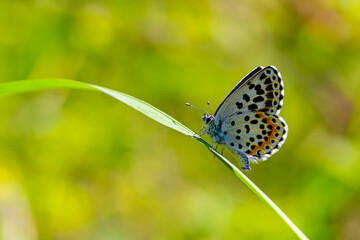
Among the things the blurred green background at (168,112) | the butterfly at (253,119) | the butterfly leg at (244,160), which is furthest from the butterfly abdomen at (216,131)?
the blurred green background at (168,112)

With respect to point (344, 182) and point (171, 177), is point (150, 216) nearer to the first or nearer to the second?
point (171, 177)

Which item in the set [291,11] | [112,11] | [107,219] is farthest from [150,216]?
[291,11]

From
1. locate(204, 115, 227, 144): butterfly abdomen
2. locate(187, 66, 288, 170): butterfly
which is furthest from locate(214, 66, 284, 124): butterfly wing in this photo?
locate(204, 115, 227, 144): butterfly abdomen

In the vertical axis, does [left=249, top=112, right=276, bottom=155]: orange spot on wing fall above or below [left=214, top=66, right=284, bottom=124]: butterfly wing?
below

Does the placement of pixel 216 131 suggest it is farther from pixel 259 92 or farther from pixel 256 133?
pixel 259 92

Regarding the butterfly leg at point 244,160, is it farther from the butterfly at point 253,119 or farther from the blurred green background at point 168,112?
the blurred green background at point 168,112

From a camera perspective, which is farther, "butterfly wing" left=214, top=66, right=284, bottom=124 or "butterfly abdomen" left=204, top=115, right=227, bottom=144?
"butterfly abdomen" left=204, top=115, right=227, bottom=144

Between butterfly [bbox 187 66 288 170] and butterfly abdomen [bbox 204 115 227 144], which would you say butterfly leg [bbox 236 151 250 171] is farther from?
butterfly abdomen [bbox 204 115 227 144]

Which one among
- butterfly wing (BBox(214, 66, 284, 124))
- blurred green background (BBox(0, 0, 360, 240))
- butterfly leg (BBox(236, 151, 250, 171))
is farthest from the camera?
blurred green background (BBox(0, 0, 360, 240))
